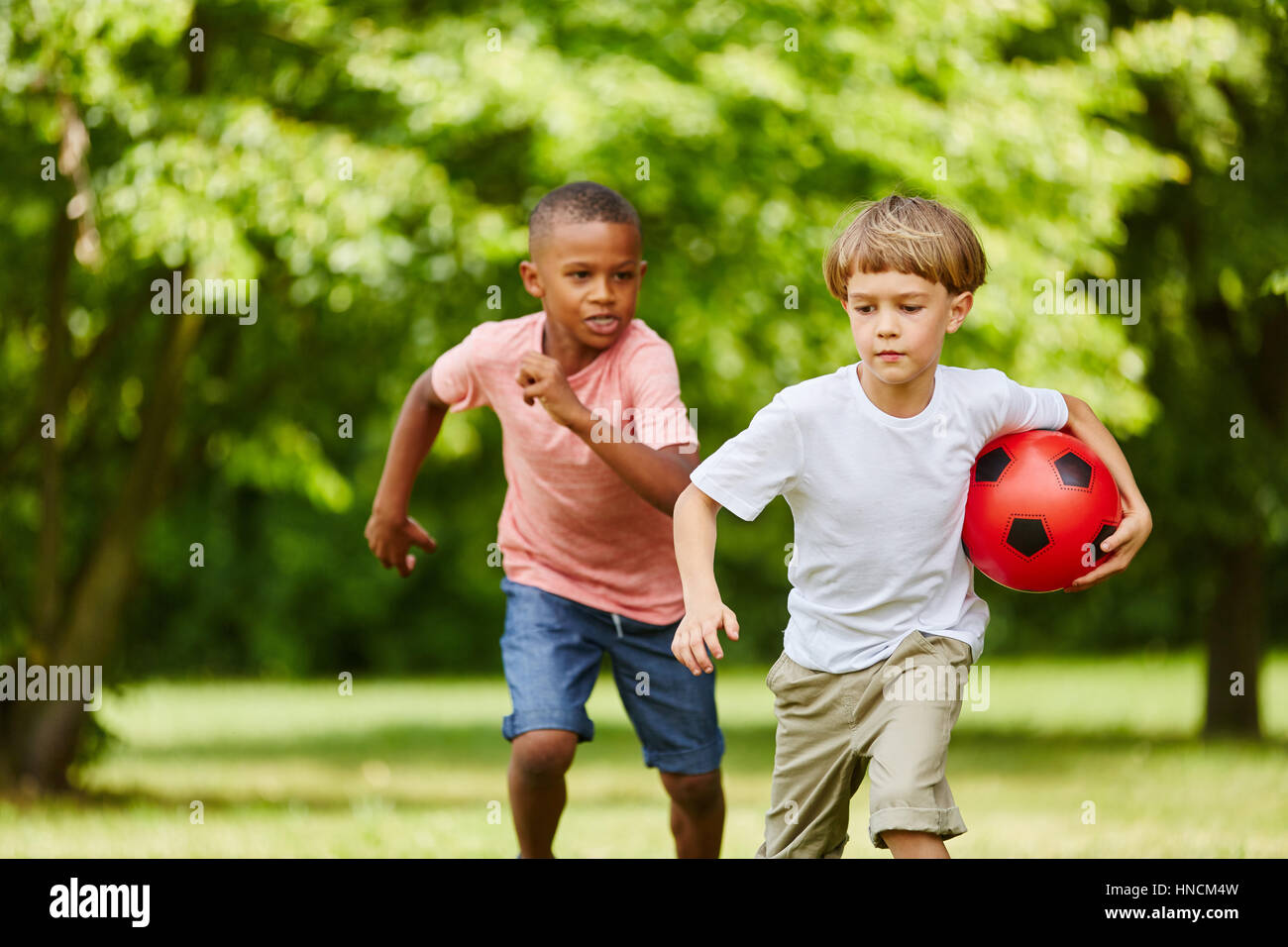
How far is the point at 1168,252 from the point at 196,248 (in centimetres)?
785

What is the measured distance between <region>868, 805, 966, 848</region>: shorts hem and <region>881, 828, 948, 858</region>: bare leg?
18mm

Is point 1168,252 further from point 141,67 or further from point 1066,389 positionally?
point 141,67

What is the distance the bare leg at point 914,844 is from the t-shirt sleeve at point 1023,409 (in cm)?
116

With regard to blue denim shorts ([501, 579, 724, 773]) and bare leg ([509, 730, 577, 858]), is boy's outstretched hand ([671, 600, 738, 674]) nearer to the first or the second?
bare leg ([509, 730, 577, 858])

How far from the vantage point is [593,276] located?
193 inches

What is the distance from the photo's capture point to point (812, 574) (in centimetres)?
423

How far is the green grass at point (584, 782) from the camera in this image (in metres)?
7.58

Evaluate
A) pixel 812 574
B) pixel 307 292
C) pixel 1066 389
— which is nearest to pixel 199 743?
pixel 307 292

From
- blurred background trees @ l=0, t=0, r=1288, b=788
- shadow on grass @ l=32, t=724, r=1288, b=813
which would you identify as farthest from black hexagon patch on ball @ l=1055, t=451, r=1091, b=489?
shadow on grass @ l=32, t=724, r=1288, b=813

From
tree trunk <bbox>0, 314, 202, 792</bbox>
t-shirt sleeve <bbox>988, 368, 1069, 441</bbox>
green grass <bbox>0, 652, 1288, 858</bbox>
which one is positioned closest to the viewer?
t-shirt sleeve <bbox>988, 368, 1069, 441</bbox>

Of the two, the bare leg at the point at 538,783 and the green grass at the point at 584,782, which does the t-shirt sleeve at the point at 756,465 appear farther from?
the green grass at the point at 584,782

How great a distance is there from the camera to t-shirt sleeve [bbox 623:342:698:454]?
15.3 ft

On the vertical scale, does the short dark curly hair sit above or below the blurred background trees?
below

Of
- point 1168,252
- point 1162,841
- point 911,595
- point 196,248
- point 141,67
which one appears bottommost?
point 1162,841
